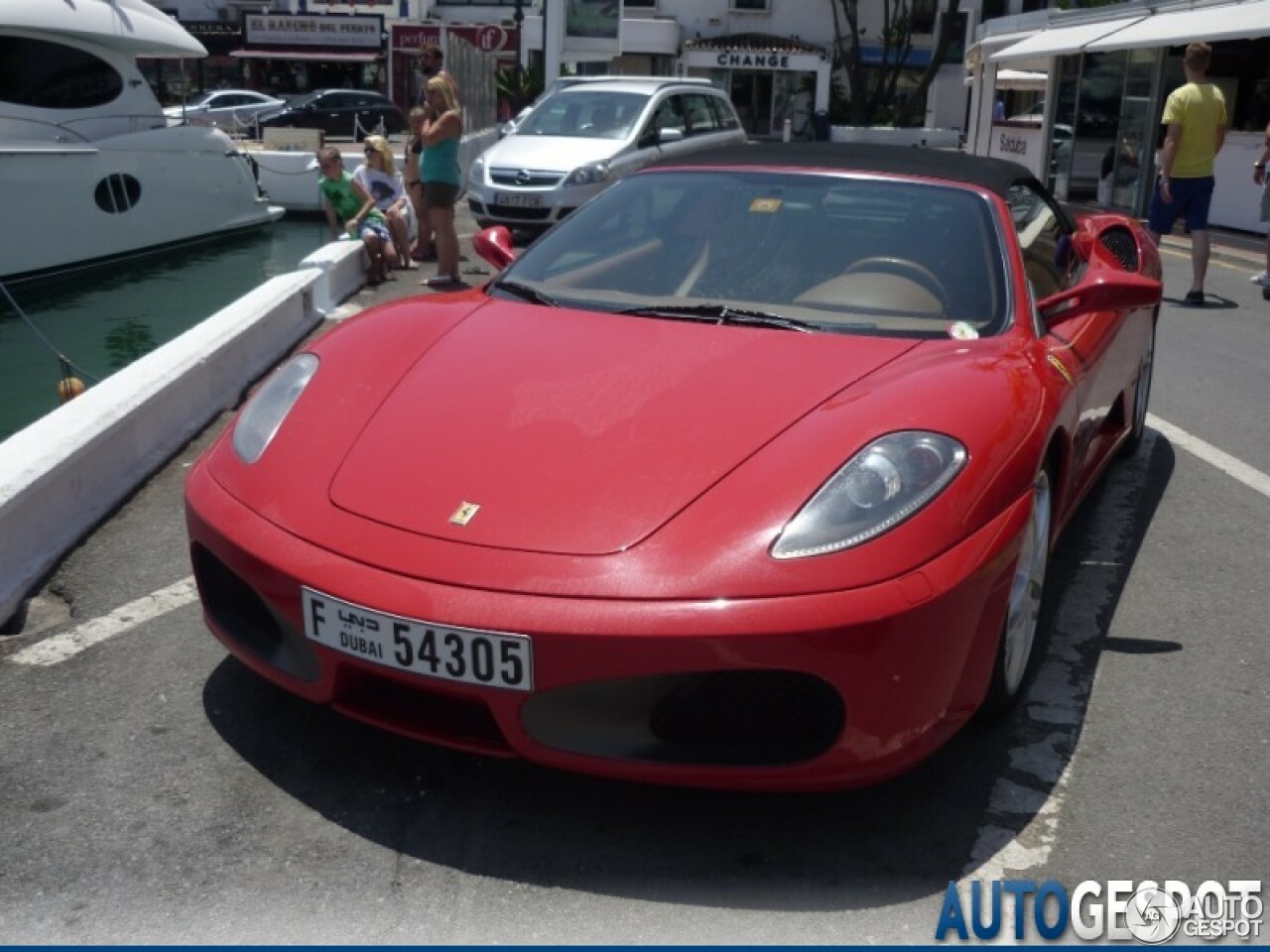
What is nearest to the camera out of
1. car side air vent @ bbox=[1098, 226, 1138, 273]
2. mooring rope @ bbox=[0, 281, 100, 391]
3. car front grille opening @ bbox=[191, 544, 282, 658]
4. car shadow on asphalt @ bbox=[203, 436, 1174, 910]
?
car shadow on asphalt @ bbox=[203, 436, 1174, 910]

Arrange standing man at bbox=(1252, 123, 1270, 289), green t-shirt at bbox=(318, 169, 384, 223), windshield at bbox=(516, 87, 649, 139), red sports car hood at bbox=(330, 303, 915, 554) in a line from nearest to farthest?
1. red sports car hood at bbox=(330, 303, 915, 554)
2. standing man at bbox=(1252, 123, 1270, 289)
3. green t-shirt at bbox=(318, 169, 384, 223)
4. windshield at bbox=(516, 87, 649, 139)

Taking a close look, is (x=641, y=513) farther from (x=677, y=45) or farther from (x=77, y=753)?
(x=677, y=45)

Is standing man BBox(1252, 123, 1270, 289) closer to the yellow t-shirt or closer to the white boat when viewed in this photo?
the yellow t-shirt

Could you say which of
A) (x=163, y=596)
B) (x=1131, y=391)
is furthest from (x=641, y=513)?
(x=1131, y=391)

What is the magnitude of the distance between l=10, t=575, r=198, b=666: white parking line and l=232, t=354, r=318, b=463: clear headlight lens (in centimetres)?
73

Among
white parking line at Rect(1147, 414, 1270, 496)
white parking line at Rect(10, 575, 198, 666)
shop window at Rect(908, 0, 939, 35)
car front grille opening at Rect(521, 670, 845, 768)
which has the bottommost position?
white parking line at Rect(1147, 414, 1270, 496)

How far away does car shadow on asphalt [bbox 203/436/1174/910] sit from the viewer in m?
2.59

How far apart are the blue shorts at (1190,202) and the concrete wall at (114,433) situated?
22.3ft

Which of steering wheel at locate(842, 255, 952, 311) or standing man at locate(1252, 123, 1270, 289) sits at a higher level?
steering wheel at locate(842, 255, 952, 311)

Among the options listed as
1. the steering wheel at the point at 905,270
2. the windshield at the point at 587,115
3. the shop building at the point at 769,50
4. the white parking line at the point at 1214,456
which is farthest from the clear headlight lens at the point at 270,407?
the shop building at the point at 769,50

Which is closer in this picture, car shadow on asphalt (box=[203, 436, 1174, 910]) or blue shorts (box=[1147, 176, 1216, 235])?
car shadow on asphalt (box=[203, 436, 1174, 910])

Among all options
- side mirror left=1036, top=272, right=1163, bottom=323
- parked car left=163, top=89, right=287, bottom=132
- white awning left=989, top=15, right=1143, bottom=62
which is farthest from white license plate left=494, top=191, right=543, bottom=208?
parked car left=163, top=89, right=287, bottom=132

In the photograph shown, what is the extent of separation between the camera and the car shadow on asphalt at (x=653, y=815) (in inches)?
102

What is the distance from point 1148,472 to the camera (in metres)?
5.55
